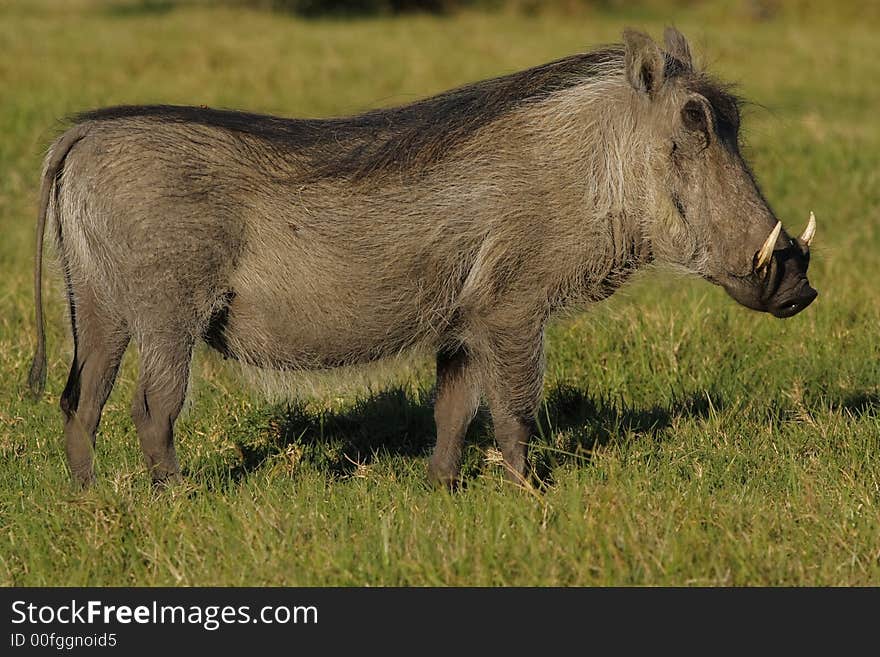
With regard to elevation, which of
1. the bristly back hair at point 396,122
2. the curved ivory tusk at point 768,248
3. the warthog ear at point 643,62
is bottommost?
the curved ivory tusk at point 768,248

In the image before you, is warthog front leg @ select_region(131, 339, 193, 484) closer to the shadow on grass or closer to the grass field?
the grass field

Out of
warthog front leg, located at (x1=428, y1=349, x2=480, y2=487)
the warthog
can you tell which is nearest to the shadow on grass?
warthog front leg, located at (x1=428, y1=349, x2=480, y2=487)

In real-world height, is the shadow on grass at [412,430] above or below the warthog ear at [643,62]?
below

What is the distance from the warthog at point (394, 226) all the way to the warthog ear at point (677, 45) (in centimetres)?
5

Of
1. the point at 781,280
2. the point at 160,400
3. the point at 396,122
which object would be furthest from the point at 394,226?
the point at 781,280

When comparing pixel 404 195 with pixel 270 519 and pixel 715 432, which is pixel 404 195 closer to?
pixel 270 519

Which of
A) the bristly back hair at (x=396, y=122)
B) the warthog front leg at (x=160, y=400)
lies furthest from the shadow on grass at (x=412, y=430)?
the bristly back hair at (x=396, y=122)

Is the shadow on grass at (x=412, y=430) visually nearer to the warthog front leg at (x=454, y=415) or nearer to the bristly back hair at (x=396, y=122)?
the warthog front leg at (x=454, y=415)

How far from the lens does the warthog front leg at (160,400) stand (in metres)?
3.77

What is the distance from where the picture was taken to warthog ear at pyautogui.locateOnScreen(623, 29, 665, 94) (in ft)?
12.5

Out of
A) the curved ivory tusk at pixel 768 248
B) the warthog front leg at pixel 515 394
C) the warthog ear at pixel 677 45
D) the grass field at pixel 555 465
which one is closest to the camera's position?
the grass field at pixel 555 465

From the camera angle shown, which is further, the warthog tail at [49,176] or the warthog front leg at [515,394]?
the warthog front leg at [515,394]

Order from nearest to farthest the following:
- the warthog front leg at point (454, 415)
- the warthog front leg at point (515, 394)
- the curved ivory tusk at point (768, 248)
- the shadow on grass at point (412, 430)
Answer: the curved ivory tusk at point (768, 248) < the warthog front leg at point (515, 394) < the warthog front leg at point (454, 415) < the shadow on grass at point (412, 430)

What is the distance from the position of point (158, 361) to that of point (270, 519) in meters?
0.63
